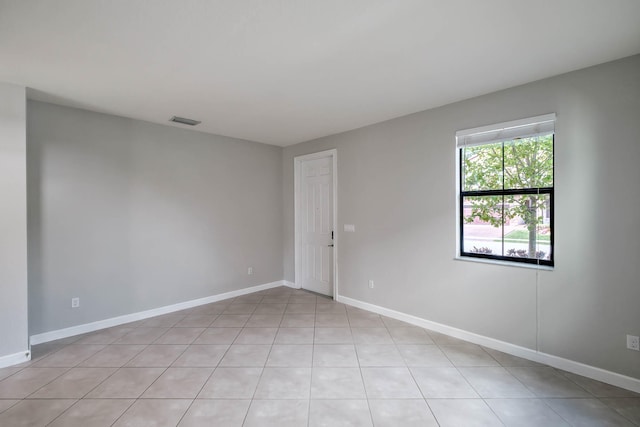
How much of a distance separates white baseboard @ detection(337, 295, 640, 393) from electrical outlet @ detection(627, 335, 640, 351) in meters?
0.24

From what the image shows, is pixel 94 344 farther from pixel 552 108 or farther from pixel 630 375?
pixel 552 108

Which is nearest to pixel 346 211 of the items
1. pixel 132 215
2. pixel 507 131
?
pixel 507 131

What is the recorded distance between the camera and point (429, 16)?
1.78m

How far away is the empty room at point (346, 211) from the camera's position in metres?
1.94

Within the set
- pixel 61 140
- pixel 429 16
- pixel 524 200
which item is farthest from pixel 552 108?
pixel 61 140

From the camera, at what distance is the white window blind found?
2.61m

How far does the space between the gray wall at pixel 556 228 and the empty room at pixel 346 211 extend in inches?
0.7

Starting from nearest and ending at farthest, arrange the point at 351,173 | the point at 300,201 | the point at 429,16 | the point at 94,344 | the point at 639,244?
the point at 429,16, the point at 639,244, the point at 94,344, the point at 351,173, the point at 300,201

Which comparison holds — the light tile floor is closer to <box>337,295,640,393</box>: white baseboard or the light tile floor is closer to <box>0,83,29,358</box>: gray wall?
<box>337,295,640,393</box>: white baseboard

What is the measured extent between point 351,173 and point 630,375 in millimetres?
3390

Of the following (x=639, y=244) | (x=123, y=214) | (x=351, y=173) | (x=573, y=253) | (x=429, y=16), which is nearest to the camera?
(x=429, y=16)

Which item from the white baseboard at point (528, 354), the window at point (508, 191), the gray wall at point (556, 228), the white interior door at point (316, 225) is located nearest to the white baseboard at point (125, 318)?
the white interior door at point (316, 225)

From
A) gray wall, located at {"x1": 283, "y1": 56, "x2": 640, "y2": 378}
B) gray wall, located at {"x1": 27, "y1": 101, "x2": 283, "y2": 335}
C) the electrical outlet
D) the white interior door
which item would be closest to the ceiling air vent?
gray wall, located at {"x1": 27, "y1": 101, "x2": 283, "y2": 335}

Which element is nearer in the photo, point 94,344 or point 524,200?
point 524,200
